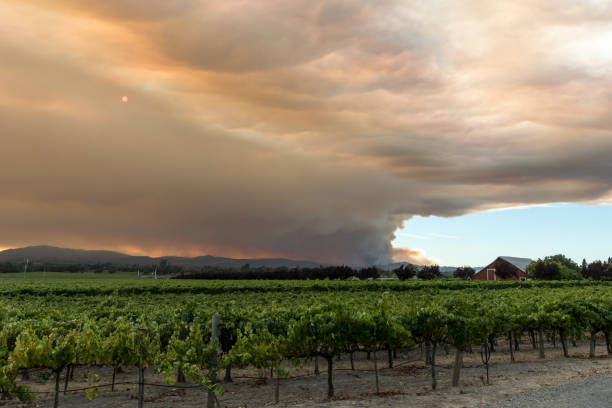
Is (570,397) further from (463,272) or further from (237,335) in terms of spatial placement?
(463,272)

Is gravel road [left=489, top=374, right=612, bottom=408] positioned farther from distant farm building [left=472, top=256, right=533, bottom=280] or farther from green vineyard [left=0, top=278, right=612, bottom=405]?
distant farm building [left=472, top=256, right=533, bottom=280]

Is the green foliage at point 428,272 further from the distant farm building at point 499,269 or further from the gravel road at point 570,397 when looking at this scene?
the gravel road at point 570,397

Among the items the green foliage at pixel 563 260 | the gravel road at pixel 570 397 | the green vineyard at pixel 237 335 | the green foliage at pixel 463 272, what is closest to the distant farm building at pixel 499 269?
the green foliage at pixel 463 272

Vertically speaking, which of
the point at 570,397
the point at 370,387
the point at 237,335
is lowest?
the point at 370,387

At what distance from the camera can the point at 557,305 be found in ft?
84.2

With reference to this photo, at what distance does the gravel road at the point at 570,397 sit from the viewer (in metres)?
13.9

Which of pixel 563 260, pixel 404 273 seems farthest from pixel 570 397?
pixel 563 260

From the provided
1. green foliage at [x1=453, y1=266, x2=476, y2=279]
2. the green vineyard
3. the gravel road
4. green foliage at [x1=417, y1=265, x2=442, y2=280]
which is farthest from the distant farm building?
the gravel road

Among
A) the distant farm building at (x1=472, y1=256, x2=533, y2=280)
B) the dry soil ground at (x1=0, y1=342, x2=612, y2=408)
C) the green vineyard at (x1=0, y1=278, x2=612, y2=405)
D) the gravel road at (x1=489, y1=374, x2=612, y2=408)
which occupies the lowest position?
the dry soil ground at (x1=0, y1=342, x2=612, y2=408)

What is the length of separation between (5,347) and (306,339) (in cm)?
993

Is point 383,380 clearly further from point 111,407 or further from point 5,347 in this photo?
point 5,347

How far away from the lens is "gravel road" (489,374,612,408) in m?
13.9

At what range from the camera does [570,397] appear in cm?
1480

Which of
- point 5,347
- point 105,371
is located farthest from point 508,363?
point 5,347
